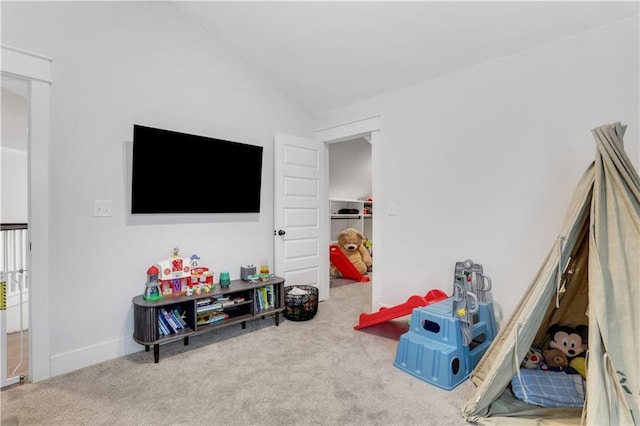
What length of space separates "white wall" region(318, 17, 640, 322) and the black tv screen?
1.43 metres

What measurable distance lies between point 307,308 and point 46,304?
82.1 inches

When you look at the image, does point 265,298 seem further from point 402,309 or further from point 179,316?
point 402,309

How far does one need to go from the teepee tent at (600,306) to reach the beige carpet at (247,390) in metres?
0.30

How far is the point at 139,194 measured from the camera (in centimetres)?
249

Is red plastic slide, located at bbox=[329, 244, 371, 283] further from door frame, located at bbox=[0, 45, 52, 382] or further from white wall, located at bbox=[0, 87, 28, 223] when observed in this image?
white wall, located at bbox=[0, 87, 28, 223]

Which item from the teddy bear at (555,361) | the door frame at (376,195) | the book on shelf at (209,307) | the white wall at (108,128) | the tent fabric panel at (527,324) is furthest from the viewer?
the door frame at (376,195)

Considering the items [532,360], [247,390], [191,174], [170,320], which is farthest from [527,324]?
[191,174]

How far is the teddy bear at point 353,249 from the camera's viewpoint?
538cm

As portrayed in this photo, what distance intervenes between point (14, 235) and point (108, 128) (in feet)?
5.99

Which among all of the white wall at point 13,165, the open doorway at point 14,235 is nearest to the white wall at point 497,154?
the open doorway at point 14,235

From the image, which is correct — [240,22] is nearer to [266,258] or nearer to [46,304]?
[266,258]

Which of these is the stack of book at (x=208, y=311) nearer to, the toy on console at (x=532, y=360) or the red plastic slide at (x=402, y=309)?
the red plastic slide at (x=402, y=309)

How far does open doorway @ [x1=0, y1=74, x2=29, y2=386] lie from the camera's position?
209 cm

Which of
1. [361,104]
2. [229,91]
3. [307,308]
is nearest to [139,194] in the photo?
[229,91]
